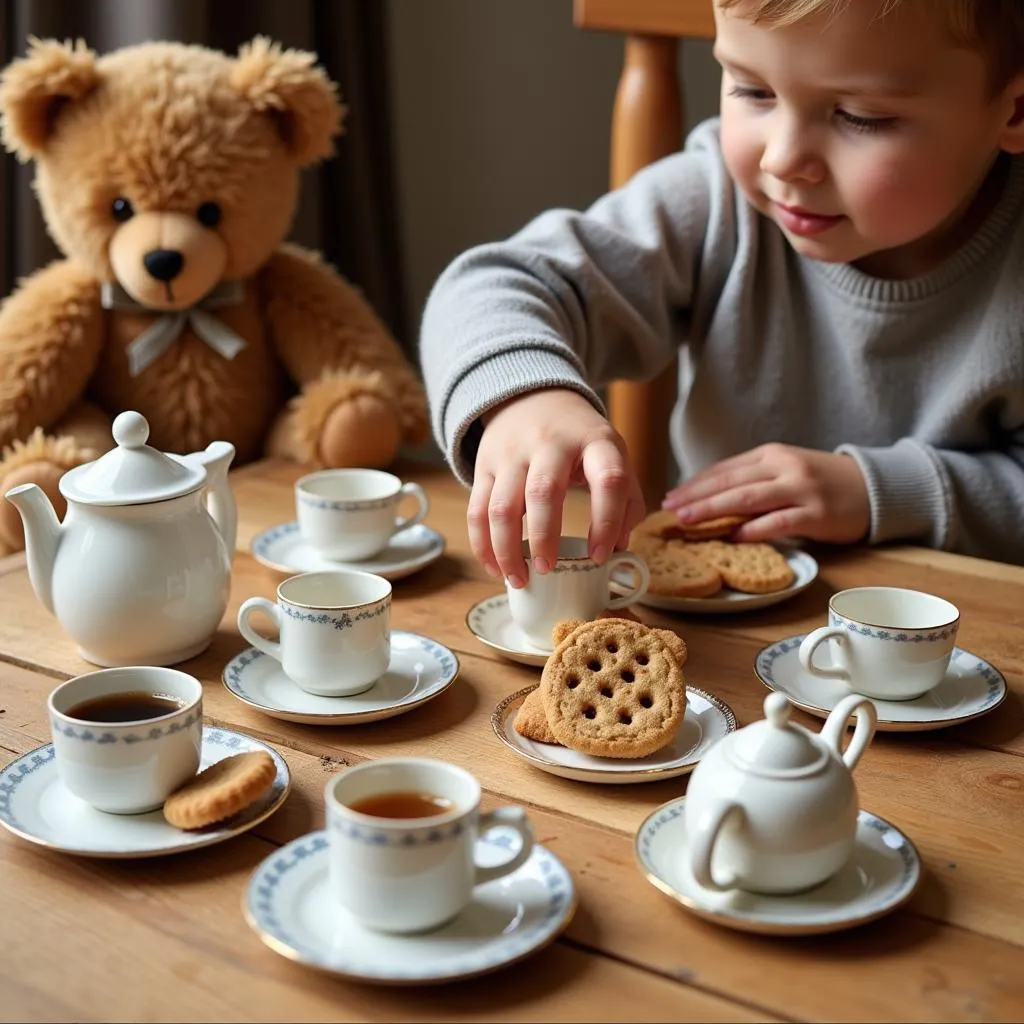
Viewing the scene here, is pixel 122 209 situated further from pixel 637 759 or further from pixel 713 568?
pixel 637 759

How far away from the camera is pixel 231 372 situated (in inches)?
58.3

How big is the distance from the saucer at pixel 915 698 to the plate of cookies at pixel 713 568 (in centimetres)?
9

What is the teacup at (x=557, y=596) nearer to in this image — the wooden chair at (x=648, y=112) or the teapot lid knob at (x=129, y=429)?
the teapot lid knob at (x=129, y=429)

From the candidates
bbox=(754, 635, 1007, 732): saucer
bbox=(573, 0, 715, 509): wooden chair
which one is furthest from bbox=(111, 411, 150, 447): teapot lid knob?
bbox=(573, 0, 715, 509): wooden chair

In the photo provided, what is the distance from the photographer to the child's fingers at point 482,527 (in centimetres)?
99

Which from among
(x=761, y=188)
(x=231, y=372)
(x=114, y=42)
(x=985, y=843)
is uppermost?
(x=114, y=42)

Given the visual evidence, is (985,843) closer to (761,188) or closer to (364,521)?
(364,521)

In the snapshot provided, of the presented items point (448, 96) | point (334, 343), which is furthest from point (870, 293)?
point (448, 96)

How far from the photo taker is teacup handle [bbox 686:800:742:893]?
628mm

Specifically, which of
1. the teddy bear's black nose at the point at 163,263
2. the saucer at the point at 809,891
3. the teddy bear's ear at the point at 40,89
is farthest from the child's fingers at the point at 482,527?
the teddy bear's ear at the point at 40,89

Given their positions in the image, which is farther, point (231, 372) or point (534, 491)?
point (231, 372)

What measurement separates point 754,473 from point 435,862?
688 mm

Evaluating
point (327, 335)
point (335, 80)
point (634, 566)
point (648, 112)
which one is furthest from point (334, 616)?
point (335, 80)

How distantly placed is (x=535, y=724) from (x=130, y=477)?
33 centimetres
